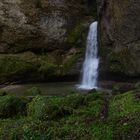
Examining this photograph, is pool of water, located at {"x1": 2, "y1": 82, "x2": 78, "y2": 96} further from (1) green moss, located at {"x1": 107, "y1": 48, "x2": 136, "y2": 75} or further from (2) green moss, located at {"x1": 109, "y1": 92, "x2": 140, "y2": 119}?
(2) green moss, located at {"x1": 109, "y1": 92, "x2": 140, "y2": 119}

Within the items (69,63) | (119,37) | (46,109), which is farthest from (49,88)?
(46,109)

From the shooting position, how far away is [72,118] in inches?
407

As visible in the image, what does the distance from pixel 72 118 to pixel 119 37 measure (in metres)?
11.4

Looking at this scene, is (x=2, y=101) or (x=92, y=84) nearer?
(x=2, y=101)

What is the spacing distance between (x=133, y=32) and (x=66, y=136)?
39.9 feet

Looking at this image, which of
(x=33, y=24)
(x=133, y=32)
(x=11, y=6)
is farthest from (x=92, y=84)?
(x=11, y=6)

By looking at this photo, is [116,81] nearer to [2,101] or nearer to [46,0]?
[46,0]

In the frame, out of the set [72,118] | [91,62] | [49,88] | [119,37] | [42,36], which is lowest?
[72,118]

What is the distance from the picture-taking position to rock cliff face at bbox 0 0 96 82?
2378 cm

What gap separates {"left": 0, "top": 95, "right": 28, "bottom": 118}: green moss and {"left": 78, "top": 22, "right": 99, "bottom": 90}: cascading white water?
10177 mm

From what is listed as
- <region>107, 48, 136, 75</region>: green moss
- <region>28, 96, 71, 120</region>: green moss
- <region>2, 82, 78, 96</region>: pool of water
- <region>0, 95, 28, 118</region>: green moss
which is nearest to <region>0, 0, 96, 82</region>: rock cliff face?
<region>2, 82, 78, 96</region>: pool of water

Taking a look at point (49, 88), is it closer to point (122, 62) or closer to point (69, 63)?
point (69, 63)

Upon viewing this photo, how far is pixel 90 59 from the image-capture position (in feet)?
75.8

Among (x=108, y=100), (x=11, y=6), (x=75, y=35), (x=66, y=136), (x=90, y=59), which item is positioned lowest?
(x=66, y=136)
